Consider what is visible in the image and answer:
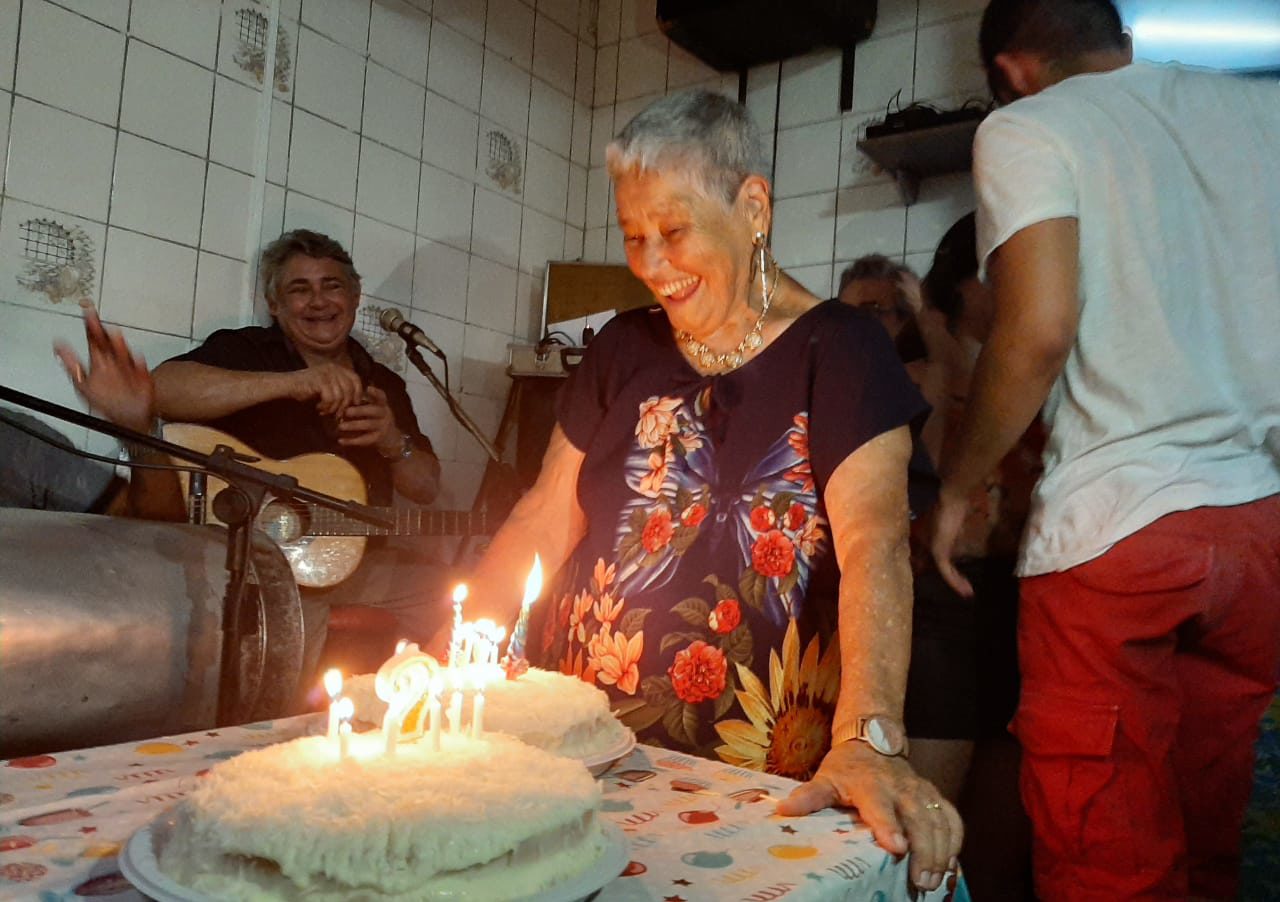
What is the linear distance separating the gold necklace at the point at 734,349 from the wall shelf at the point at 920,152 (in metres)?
1.64

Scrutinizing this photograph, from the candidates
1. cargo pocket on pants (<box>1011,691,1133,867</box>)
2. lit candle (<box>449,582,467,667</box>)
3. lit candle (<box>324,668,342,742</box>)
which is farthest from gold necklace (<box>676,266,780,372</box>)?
lit candle (<box>324,668,342,742</box>)

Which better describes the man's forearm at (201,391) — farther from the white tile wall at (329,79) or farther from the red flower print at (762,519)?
the red flower print at (762,519)

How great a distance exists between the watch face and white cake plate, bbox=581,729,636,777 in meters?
0.21

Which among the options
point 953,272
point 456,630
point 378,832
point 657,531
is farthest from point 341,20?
point 378,832

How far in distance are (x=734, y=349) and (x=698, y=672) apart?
427 millimetres

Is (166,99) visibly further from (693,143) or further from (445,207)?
(693,143)

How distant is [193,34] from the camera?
8.46 ft

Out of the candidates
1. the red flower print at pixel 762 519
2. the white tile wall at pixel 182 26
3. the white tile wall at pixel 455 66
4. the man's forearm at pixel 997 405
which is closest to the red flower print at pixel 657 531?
the red flower print at pixel 762 519

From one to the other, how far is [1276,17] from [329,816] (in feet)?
9.39

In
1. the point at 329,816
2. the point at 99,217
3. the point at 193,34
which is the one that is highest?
the point at 193,34

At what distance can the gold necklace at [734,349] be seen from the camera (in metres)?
1.22

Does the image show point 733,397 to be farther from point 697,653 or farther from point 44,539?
point 44,539

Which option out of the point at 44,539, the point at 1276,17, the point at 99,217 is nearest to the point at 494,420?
the point at 99,217

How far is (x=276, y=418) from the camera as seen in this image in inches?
102
